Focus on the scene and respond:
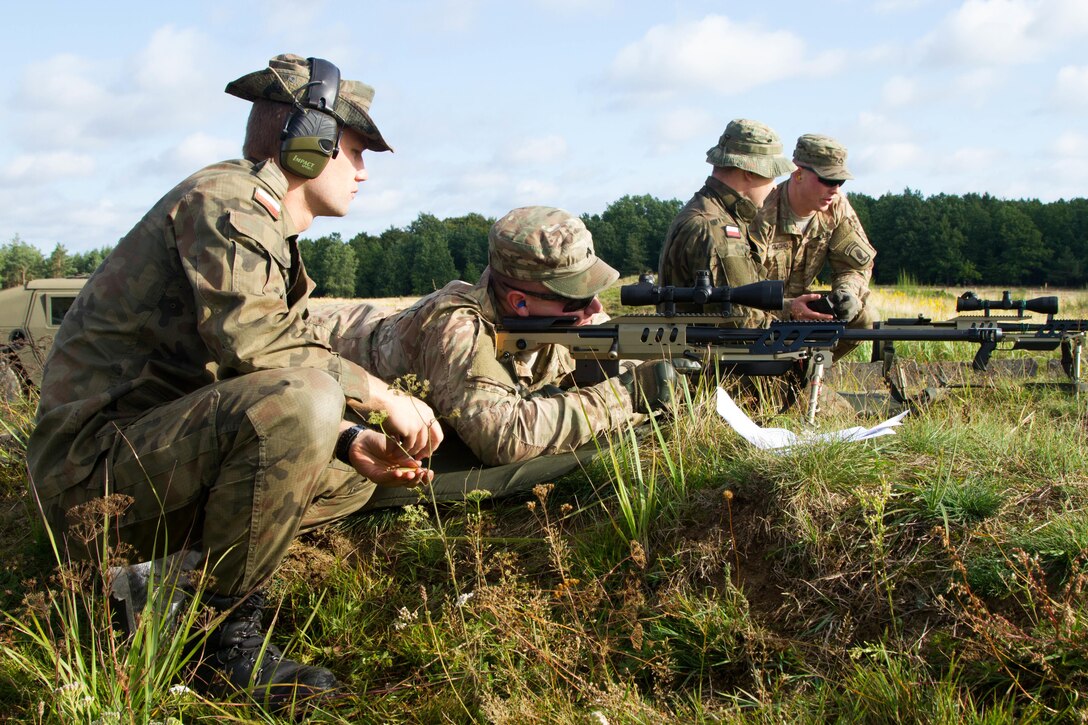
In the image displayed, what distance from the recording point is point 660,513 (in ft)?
11.5

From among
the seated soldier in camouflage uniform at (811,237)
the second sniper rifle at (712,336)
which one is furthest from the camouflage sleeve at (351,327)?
the seated soldier in camouflage uniform at (811,237)

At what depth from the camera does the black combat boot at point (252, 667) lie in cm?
292

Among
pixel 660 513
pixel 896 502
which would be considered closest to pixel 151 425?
pixel 660 513

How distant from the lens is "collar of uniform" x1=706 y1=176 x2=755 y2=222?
7109mm

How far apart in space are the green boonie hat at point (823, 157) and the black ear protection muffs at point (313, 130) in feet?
15.4

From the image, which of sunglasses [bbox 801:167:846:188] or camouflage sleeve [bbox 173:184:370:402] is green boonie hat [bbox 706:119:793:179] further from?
camouflage sleeve [bbox 173:184:370:402]

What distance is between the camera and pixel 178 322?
3.23 metres

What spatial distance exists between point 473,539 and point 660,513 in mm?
693

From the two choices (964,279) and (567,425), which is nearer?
(567,425)

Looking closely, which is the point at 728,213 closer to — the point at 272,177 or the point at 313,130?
the point at 313,130

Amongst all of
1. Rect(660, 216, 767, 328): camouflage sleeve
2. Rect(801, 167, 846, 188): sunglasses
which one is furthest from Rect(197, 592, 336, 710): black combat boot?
Rect(801, 167, 846, 188): sunglasses

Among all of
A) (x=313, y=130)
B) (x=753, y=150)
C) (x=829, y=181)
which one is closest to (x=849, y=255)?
(x=829, y=181)

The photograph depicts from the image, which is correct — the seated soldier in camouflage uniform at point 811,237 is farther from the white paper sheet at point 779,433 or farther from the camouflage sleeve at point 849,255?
the white paper sheet at point 779,433

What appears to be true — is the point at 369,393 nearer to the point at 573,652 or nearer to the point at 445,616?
the point at 445,616
